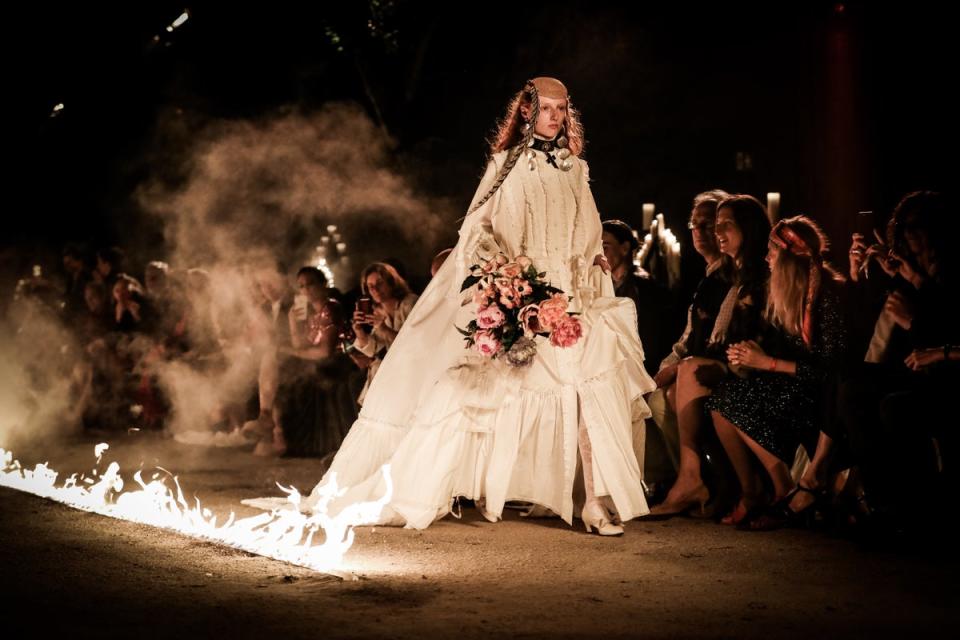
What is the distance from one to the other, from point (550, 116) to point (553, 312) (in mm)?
1332

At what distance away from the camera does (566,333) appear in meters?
7.02

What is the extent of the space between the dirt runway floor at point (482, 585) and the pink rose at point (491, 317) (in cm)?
131

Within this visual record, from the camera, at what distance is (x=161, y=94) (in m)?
23.5

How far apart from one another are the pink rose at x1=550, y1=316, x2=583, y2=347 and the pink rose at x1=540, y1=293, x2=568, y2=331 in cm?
3

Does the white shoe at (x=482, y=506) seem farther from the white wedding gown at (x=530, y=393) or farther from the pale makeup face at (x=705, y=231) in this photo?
the pale makeup face at (x=705, y=231)

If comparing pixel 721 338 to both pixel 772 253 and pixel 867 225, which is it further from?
pixel 867 225

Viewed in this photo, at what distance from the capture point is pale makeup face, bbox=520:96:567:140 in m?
7.39

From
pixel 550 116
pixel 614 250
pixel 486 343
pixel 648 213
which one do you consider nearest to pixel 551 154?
pixel 550 116

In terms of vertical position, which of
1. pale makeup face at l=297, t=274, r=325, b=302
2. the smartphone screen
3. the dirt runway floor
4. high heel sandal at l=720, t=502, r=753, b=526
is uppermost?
the smartphone screen

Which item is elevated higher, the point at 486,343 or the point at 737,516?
the point at 486,343

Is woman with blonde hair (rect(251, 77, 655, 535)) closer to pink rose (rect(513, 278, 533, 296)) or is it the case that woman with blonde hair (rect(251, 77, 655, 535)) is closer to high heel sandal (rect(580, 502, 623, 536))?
high heel sandal (rect(580, 502, 623, 536))

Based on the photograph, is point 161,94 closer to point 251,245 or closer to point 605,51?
point 251,245

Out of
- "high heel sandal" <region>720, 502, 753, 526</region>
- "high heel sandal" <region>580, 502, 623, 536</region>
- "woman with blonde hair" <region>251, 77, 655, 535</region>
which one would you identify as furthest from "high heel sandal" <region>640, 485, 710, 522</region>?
"high heel sandal" <region>580, 502, 623, 536</region>

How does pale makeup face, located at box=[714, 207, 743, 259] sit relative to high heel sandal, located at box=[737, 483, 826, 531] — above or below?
above
